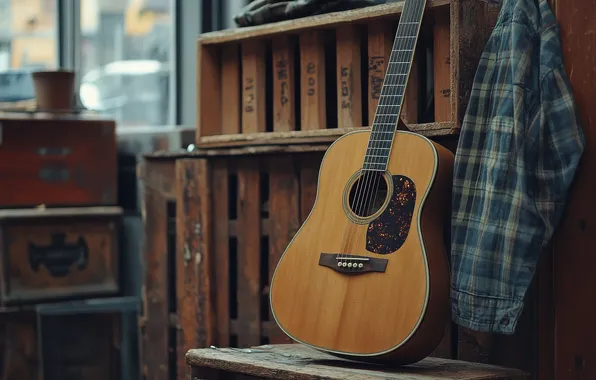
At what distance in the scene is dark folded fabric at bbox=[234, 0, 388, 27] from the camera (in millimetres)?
2910

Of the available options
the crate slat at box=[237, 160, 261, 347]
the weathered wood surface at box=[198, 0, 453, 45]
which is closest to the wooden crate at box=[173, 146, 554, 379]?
the crate slat at box=[237, 160, 261, 347]

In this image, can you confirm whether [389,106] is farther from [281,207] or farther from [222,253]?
[222,253]

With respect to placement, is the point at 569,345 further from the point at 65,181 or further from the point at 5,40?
the point at 5,40

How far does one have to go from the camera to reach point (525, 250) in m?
2.31

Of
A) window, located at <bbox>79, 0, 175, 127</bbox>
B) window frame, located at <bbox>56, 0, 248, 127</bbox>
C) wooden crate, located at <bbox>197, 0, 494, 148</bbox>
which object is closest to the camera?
wooden crate, located at <bbox>197, 0, 494, 148</bbox>

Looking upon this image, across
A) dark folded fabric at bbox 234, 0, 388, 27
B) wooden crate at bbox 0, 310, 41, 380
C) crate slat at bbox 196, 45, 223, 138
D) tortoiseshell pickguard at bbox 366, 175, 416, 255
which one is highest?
dark folded fabric at bbox 234, 0, 388, 27

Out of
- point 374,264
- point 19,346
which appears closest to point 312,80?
point 374,264

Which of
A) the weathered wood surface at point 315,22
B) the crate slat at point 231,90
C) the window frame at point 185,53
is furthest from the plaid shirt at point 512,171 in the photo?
the window frame at point 185,53

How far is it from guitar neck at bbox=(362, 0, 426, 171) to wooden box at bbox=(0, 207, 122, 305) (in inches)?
78.5

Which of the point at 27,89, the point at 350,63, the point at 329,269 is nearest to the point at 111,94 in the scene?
the point at 27,89

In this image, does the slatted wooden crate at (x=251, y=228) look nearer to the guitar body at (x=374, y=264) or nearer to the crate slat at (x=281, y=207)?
the crate slat at (x=281, y=207)

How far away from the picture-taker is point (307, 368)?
221 centimetres

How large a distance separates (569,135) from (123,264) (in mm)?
2573

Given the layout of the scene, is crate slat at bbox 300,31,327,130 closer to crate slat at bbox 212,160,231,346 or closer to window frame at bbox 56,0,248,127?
crate slat at bbox 212,160,231,346
